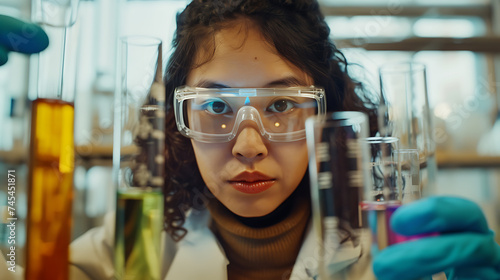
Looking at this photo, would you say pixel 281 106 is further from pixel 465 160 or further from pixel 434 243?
pixel 465 160

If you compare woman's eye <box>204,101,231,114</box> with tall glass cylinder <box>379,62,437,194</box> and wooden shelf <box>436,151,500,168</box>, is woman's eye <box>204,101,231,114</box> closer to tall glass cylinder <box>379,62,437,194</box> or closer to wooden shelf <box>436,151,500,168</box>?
tall glass cylinder <box>379,62,437,194</box>

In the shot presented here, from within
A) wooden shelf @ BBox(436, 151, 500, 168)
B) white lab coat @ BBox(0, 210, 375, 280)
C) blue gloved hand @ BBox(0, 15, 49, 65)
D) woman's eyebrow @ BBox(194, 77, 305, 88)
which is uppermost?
blue gloved hand @ BBox(0, 15, 49, 65)

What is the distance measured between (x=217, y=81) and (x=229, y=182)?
0.24 m

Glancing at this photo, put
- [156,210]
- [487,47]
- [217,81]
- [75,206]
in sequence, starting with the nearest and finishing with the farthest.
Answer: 1. [156,210]
2. [217,81]
3. [75,206]
4. [487,47]

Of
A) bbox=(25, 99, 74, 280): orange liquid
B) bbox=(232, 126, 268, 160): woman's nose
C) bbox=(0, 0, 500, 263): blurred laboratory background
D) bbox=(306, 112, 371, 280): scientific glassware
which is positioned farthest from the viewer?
bbox=(0, 0, 500, 263): blurred laboratory background

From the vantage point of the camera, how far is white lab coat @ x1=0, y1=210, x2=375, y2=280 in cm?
107

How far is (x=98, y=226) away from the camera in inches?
45.6

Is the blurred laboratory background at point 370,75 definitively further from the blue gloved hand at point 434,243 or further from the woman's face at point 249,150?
the blue gloved hand at point 434,243

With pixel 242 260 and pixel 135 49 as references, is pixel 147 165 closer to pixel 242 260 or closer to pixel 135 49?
pixel 135 49

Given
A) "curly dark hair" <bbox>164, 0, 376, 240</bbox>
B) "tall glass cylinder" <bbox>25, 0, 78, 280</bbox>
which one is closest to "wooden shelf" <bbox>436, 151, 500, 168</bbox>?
"curly dark hair" <bbox>164, 0, 376, 240</bbox>

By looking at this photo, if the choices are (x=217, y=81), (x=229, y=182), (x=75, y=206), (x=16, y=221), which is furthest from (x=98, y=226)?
(x=217, y=81)

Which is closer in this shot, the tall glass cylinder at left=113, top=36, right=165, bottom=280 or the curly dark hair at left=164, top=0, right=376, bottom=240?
the tall glass cylinder at left=113, top=36, right=165, bottom=280

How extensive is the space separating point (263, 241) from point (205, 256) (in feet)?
0.49

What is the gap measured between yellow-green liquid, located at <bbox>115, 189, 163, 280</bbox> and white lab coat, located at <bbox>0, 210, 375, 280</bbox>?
0.29 metres
